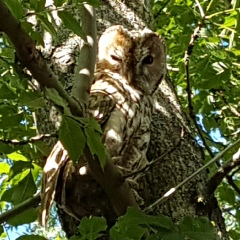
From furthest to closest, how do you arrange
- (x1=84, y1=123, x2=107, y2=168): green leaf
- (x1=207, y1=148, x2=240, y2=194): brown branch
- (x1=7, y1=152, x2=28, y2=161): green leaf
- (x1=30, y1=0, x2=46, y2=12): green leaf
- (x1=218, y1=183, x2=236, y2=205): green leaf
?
(x1=218, y1=183, x2=236, y2=205): green leaf, (x1=7, y1=152, x2=28, y2=161): green leaf, (x1=207, y1=148, x2=240, y2=194): brown branch, (x1=30, y1=0, x2=46, y2=12): green leaf, (x1=84, y1=123, x2=107, y2=168): green leaf

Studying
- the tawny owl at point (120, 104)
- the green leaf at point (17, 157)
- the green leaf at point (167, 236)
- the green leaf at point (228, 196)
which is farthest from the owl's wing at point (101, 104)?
the green leaf at point (167, 236)

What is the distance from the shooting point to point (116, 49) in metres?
2.01

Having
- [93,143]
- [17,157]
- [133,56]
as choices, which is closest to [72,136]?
[93,143]

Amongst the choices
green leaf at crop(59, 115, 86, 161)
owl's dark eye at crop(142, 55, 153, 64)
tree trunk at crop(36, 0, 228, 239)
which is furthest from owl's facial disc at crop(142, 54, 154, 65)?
green leaf at crop(59, 115, 86, 161)

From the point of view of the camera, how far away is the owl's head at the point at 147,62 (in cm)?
199

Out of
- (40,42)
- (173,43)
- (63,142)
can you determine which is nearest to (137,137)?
(40,42)

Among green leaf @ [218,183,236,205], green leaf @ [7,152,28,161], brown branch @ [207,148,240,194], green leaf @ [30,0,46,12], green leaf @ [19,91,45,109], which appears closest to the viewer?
green leaf @ [19,91,45,109]

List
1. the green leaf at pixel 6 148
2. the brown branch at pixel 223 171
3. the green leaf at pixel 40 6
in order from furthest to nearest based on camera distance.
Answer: the brown branch at pixel 223 171 < the green leaf at pixel 6 148 < the green leaf at pixel 40 6

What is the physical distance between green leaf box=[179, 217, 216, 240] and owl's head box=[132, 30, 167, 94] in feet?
2.69

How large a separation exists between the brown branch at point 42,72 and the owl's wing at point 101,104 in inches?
14.0

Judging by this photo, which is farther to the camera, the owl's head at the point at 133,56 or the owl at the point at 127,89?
the owl's head at the point at 133,56

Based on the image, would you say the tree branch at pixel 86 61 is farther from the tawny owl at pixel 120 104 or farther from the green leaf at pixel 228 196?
the green leaf at pixel 228 196

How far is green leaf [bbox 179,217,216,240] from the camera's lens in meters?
1.18

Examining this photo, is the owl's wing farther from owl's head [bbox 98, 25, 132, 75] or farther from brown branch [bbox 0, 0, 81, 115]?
brown branch [bbox 0, 0, 81, 115]
